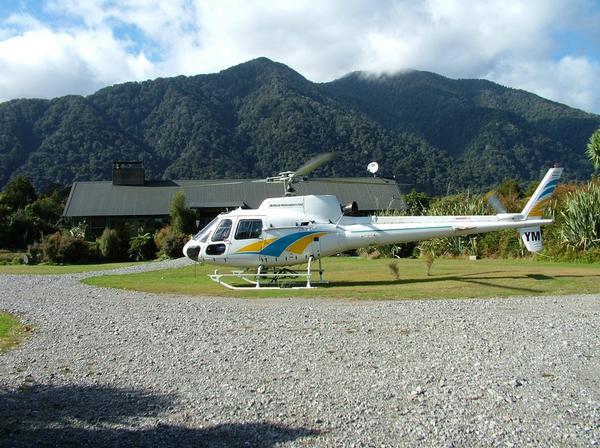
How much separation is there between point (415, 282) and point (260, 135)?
8927 cm

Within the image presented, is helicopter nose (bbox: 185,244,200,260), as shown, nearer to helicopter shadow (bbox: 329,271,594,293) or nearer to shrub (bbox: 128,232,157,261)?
helicopter shadow (bbox: 329,271,594,293)

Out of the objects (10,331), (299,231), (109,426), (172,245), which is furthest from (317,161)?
(172,245)

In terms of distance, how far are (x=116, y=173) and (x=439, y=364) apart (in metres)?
49.0

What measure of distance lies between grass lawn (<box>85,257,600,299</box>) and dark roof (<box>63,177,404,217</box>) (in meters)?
27.8

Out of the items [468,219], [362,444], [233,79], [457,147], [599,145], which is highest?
[233,79]

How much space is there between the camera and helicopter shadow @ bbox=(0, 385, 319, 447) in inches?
189

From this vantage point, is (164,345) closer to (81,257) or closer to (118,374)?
(118,374)

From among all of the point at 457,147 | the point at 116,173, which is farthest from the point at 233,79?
the point at 116,173

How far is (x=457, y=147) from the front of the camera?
109m

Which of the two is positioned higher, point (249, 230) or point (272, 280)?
point (249, 230)

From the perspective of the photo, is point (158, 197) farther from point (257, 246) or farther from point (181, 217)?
point (257, 246)

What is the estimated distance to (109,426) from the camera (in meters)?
5.16

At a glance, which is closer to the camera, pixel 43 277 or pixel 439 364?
pixel 439 364

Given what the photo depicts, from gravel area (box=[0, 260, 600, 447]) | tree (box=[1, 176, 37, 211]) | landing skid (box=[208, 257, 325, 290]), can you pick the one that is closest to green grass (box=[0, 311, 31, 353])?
gravel area (box=[0, 260, 600, 447])
